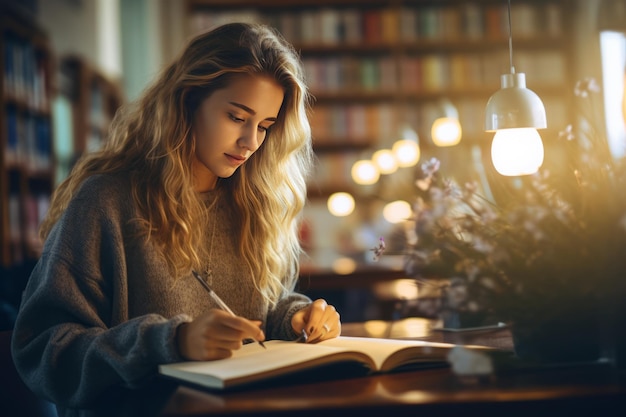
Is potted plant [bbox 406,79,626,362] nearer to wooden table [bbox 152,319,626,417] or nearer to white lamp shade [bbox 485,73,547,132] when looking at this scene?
wooden table [bbox 152,319,626,417]

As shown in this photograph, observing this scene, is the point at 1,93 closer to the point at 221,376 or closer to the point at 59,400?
the point at 59,400

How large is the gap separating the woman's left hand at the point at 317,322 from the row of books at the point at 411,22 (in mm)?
4772

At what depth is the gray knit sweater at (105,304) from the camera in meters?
1.08

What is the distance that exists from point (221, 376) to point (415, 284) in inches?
13.8

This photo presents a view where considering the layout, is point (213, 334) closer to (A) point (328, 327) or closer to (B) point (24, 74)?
(A) point (328, 327)

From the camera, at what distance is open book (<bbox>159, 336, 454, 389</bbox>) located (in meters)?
0.96

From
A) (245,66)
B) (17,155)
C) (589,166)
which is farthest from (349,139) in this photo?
(589,166)

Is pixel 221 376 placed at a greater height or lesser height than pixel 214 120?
lesser

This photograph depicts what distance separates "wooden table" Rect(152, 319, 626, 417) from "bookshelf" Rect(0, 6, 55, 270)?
3227 millimetres

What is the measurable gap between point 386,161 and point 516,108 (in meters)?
3.34

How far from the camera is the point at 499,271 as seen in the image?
999mm

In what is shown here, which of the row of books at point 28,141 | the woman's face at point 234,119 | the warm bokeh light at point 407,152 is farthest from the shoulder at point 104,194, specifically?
the warm bokeh light at point 407,152

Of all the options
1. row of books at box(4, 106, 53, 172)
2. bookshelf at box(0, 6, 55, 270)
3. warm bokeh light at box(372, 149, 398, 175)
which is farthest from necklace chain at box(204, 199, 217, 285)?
warm bokeh light at box(372, 149, 398, 175)

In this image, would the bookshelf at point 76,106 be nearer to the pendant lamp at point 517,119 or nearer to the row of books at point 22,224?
the row of books at point 22,224
